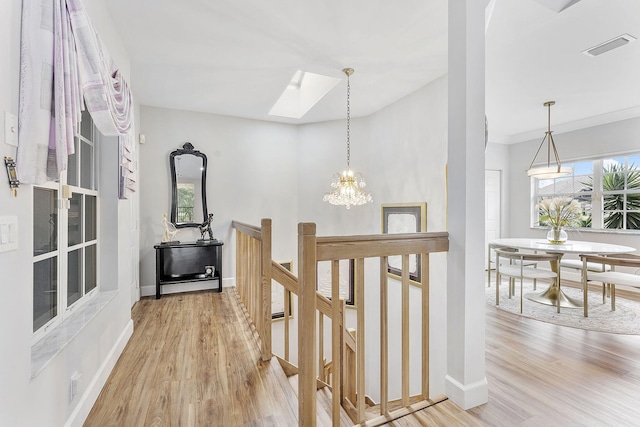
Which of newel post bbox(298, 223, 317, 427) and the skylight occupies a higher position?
the skylight

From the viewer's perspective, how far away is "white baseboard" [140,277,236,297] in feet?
13.3

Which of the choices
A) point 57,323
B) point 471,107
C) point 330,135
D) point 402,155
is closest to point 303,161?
point 330,135

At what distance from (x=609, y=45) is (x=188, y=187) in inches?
191

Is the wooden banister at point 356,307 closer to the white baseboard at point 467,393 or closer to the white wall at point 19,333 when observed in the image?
the white baseboard at point 467,393

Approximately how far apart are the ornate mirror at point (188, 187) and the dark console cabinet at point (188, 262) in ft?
1.28

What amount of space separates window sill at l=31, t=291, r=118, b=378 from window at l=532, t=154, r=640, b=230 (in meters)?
6.69

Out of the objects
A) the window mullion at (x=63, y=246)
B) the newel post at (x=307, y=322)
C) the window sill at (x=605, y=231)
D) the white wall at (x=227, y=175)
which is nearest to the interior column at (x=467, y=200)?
the newel post at (x=307, y=322)

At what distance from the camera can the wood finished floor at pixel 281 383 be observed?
1637mm

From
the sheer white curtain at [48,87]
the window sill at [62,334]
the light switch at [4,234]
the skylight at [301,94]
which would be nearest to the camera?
the light switch at [4,234]

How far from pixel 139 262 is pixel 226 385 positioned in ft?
9.17

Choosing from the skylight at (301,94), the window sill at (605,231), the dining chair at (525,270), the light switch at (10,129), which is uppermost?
the skylight at (301,94)

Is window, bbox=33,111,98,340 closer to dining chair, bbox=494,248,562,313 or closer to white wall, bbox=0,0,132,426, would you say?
white wall, bbox=0,0,132,426

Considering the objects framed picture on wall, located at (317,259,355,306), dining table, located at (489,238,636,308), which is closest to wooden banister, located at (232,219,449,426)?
dining table, located at (489,238,636,308)

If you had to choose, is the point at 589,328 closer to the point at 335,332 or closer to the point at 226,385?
the point at 335,332
